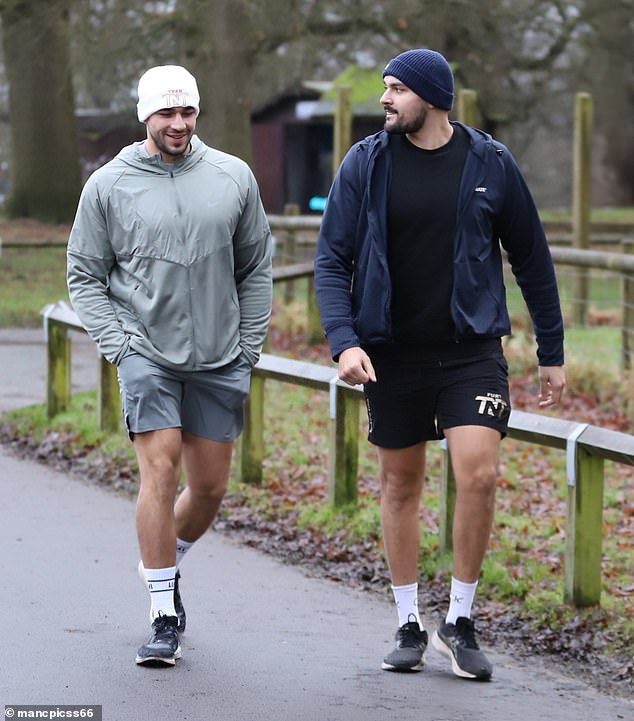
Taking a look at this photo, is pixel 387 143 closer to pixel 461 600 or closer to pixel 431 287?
pixel 431 287

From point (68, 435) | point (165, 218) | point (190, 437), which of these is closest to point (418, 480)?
point (190, 437)

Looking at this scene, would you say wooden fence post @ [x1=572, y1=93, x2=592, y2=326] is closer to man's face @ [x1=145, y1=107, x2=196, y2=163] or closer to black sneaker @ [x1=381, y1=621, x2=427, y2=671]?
black sneaker @ [x1=381, y1=621, x2=427, y2=671]

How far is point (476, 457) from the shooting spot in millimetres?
5219

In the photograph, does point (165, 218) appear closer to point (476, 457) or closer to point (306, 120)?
point (476, 457)

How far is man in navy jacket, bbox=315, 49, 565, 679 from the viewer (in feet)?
17.1

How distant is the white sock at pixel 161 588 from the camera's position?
5.43 meters

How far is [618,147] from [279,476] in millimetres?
34455

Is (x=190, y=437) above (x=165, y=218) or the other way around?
the other way around

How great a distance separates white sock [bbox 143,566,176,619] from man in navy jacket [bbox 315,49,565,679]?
2.51 feet

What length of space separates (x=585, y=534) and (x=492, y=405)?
117 cm

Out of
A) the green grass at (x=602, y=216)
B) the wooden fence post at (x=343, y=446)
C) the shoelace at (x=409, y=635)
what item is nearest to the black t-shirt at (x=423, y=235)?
the shoelace at (x=409, y=635)

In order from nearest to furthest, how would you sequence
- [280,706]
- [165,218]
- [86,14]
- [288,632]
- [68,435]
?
1. [280,706]
2. [165,218]
3. [288,632]
4. [68,435]
5. [86,14]

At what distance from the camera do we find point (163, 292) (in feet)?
17.7

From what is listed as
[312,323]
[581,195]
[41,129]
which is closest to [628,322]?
[581,195]
